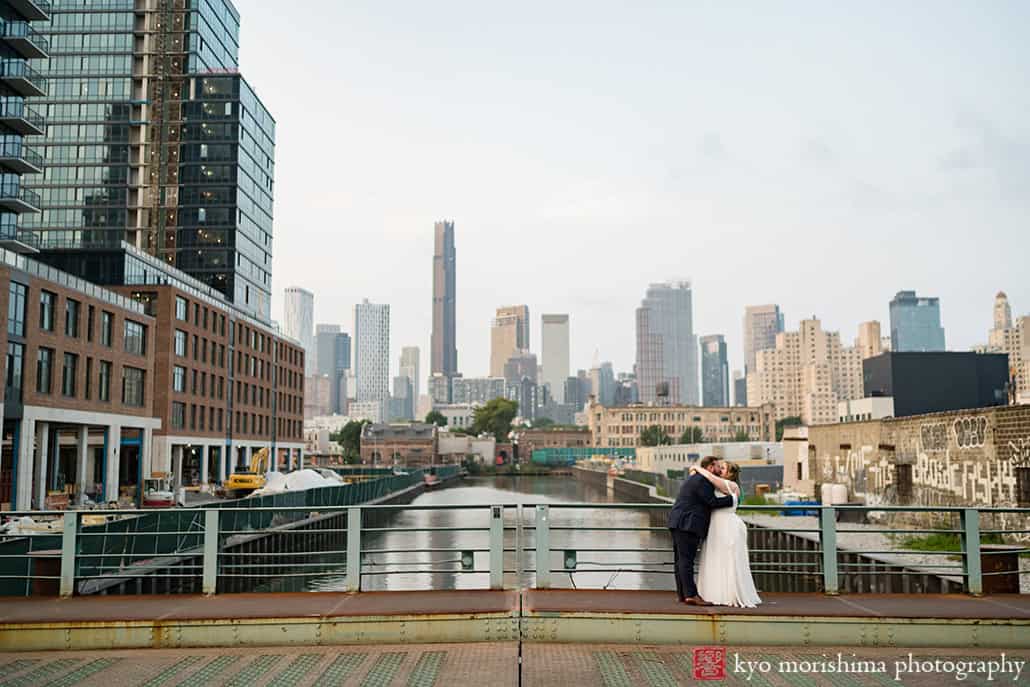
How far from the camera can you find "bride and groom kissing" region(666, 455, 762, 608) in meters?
11.8

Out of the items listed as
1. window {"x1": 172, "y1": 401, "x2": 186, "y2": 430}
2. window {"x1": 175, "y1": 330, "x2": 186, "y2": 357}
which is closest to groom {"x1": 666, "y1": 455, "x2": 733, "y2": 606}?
window {"x1": 172, "y1": 401, "x2": 186, "y2": 430}

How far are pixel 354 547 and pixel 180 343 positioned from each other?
69.2 metres

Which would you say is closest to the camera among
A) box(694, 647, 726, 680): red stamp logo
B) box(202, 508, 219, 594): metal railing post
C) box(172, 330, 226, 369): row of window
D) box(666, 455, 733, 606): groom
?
box(694, 647, 726, 680): red stamp logo

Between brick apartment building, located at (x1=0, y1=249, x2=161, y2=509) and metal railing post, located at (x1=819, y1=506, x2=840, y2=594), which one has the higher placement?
brick apartment building, located at (x1=0, y1=249, x2=161, y2=509)

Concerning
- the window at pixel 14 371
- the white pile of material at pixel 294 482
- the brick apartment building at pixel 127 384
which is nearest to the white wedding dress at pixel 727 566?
the white pile of material at pixel 294 482

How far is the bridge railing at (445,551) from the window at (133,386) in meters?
18.7

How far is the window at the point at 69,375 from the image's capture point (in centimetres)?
5366

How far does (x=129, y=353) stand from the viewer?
6272cm

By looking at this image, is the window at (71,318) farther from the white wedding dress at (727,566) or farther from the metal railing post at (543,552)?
the white wedding dress at (727,566)

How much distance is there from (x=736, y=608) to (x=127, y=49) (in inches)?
4542

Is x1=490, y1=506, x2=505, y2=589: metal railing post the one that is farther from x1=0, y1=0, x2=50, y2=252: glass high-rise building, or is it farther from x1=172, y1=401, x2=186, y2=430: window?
x1=172, y1=401, x2=186, y2=430: window

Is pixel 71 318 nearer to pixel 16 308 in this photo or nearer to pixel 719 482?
pixel 16 308

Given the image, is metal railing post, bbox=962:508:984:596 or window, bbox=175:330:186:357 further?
window, bbox=175:330:186:357

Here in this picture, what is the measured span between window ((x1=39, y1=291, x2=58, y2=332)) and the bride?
4874 cm
